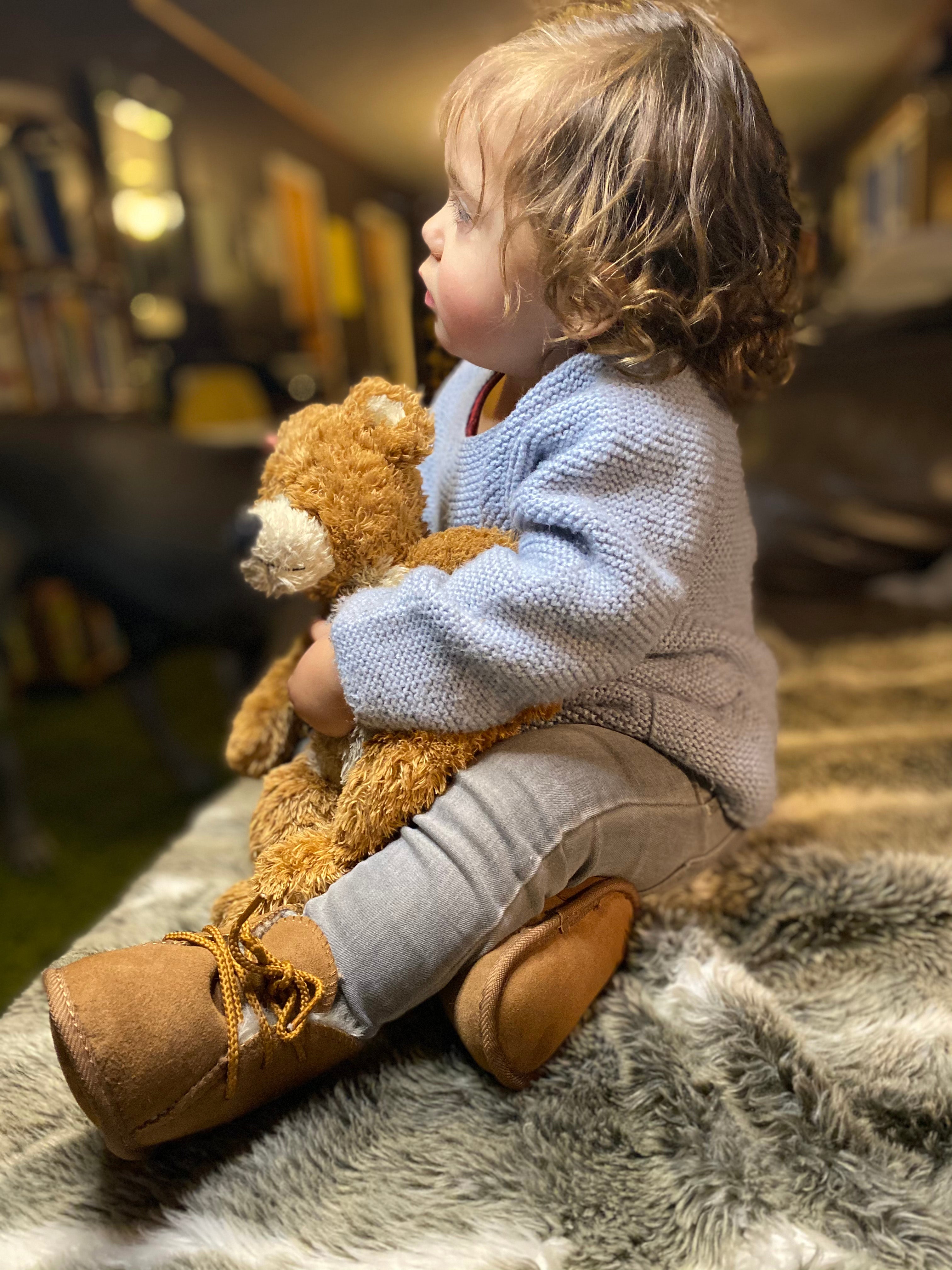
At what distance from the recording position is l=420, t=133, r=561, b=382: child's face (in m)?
0.53

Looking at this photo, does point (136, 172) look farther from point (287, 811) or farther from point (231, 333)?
point (287, 811)

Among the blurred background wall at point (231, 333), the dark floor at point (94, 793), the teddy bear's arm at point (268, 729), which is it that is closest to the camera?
the teddy bear's arm at point (268, 729)

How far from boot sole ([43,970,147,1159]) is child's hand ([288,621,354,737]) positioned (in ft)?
0.65

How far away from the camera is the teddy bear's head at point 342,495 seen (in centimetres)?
53

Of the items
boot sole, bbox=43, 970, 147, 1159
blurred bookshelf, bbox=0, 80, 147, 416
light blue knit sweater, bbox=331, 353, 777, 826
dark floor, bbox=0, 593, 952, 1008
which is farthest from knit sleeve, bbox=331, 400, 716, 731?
blurred bookshelf, bbox=0, 80, 147, 416

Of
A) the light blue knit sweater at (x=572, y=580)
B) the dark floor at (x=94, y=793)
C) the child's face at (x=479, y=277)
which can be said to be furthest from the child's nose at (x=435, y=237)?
the dark floor at (x=94, y=793)

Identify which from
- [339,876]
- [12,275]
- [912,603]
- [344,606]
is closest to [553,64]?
[344,606]

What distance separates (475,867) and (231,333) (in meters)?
1.04

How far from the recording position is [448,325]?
0.56 meters

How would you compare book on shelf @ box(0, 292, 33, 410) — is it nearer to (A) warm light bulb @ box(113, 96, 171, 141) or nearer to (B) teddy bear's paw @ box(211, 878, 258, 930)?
(A) warm light bulb @ box(113, 96, 171, 141)

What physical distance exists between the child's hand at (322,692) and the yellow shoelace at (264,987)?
132 mm

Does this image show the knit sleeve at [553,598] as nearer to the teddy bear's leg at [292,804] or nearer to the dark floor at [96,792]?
the teddy bear's leg at [292,804]

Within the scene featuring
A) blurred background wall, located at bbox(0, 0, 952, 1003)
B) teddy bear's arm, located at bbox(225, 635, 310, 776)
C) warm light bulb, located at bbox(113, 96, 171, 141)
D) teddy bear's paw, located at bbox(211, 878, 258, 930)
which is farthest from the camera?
warm light bulb, located at bbox(113, 96, 171, 141)

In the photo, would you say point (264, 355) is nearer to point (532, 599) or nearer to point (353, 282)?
point (353, 282)
